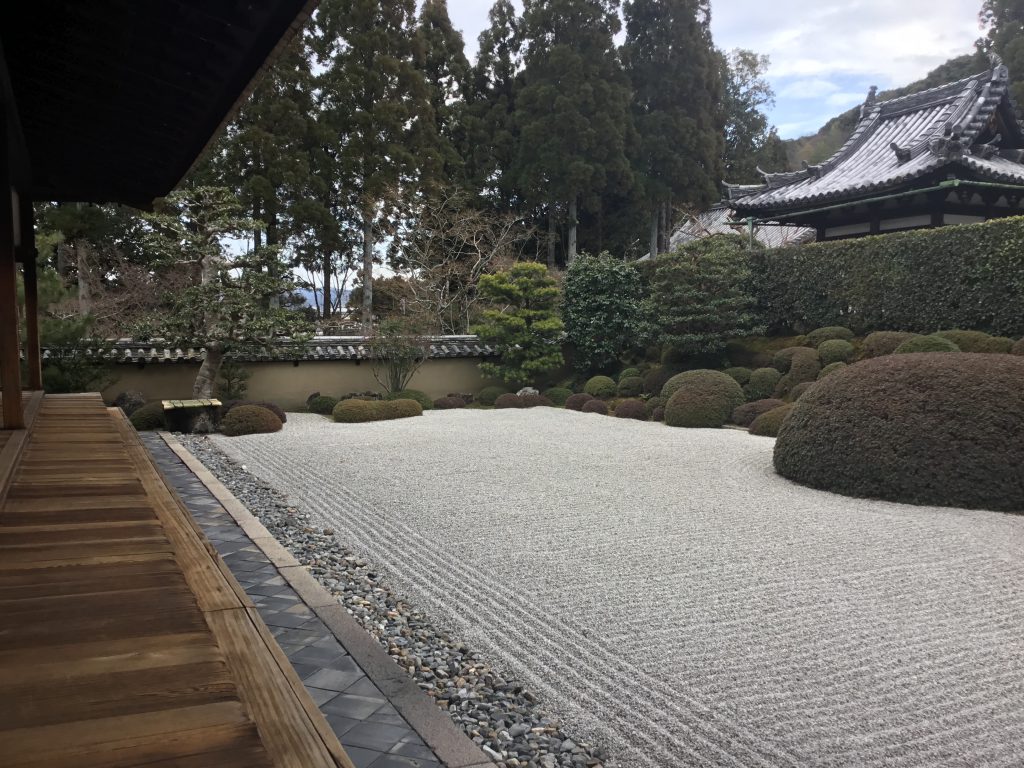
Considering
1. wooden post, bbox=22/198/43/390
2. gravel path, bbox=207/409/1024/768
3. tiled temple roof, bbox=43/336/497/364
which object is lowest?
gravel path, bbox=207/409/1024/768

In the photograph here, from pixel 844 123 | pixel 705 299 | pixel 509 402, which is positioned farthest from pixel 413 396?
pixel 844 123

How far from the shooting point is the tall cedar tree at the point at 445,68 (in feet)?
69.8

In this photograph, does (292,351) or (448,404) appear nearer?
(292,351)

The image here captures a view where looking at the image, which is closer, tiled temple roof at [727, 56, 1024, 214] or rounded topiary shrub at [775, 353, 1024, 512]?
rounded topiary shrub at [775, 353, 1024, 512]

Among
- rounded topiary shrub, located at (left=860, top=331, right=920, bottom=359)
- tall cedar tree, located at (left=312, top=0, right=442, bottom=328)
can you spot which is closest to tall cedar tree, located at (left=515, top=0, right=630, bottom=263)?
tall cedar tree, located at (left=312, top=0, right=442, bottom=328)

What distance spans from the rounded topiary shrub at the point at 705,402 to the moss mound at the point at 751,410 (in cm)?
18

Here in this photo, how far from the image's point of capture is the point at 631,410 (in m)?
12.3

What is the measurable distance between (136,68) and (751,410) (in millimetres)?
9493

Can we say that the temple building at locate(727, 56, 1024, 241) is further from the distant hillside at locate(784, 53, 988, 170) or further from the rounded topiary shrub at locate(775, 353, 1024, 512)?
the distant hillside at locate(784, 53, 988, 170)

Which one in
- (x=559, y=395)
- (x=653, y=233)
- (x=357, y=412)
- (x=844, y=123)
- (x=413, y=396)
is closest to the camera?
(x=357, y=412)

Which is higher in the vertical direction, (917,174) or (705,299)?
(917,174)

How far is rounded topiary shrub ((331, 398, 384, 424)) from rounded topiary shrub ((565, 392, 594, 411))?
368cm

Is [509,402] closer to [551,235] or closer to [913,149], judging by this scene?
[913,149]

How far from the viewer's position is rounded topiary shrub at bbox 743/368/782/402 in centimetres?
1139
